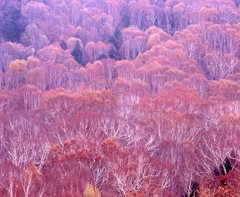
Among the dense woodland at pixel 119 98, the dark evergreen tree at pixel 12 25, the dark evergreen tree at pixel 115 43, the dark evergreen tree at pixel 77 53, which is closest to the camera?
the dense woodland at pixel 119 98

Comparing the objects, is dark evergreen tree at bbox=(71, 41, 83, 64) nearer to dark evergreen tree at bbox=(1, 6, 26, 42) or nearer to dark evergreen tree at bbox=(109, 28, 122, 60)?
dark evergreen tree at bbox=(109, 28, 122, 60)

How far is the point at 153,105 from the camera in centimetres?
4925

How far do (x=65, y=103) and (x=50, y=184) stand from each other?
954 inches

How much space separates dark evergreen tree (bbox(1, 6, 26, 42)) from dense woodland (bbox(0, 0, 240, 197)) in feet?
0.71

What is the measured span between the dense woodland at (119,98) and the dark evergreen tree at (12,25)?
0.71ft

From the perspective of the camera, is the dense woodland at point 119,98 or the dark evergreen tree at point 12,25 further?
the dark evergreen tree at point 12,25

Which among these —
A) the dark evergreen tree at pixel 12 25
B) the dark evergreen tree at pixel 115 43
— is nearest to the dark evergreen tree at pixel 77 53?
the dark evergreen tree at pixel 115 43

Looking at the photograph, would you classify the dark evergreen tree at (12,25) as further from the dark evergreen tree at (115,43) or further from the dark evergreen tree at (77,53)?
the dark evergreen tree at (115,43)

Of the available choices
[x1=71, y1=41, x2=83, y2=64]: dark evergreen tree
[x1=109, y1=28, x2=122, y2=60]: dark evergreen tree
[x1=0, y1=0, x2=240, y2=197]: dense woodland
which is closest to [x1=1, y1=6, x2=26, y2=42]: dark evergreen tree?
[x1=0, y1=0, x2=240, y2=197]: dense woodland

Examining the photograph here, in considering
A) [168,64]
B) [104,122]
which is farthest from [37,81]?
[104,122]

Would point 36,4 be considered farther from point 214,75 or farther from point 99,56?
point 214,75

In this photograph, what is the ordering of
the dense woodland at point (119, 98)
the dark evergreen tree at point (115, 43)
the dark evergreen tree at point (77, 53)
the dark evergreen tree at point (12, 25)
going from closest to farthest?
the dense woodland at point (119, 98) → the dark evergreen tree at point (77, 53) → the dark evergreen tree at point (115, 43) → the dark evergreen tree at point (12, 25)

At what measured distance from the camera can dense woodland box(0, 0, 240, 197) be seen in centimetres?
3100

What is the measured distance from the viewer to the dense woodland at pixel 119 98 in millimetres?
31000
